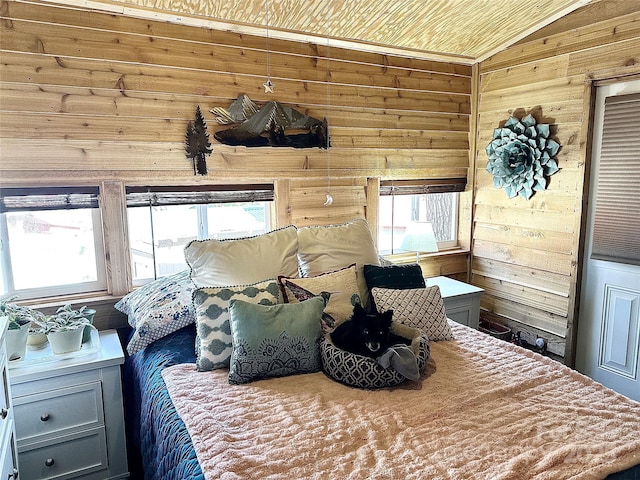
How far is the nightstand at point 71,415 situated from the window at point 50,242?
18.7 inches

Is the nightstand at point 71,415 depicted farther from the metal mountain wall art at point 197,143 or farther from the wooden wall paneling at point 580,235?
the wooden wall paneling at point 580,235

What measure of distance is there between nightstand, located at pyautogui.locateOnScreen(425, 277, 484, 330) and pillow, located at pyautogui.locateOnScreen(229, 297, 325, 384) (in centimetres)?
149

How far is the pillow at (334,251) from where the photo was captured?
2.46 meters

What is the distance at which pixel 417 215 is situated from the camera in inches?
146

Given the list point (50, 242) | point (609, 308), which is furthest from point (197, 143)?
point (609, 308)

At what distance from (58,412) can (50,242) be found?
92 centimetres

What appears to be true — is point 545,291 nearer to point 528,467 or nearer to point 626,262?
point 626,262

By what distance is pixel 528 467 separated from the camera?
51.1 inches

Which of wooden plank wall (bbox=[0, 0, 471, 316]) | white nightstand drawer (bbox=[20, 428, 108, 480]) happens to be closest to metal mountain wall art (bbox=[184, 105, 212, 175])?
wooden plank wall (bbox=[0, 0, 471, 316])

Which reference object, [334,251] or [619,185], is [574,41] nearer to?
[619,185]

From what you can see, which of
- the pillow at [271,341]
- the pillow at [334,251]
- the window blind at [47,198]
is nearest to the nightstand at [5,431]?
the pillow at [271,341]

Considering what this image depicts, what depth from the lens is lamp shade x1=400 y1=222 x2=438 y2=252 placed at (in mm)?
3266

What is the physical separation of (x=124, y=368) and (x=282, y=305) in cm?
103

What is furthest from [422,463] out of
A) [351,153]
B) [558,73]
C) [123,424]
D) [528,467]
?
[558,73]
